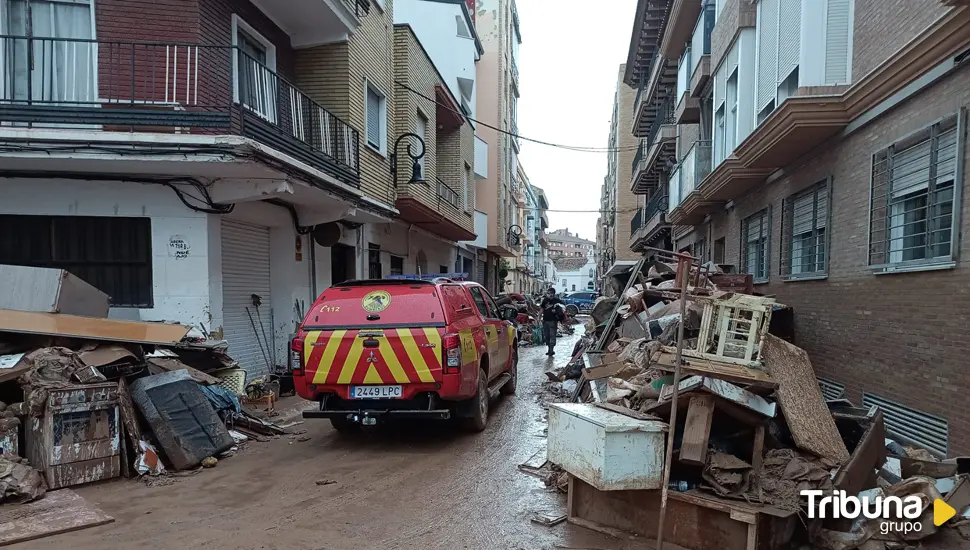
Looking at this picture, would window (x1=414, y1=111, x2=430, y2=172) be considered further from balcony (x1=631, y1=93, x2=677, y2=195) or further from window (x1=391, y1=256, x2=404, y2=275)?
balcony (x1=631, y1=93, x2=677, y2=195)

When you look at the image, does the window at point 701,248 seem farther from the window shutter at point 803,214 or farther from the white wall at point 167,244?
the white wall at point 167,244

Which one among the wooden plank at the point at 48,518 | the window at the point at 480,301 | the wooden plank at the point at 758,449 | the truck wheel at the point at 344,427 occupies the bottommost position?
the truck wheel at the point at 344,427

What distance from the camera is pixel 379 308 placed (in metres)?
6.14

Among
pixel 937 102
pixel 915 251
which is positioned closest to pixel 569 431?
pixel 915 251

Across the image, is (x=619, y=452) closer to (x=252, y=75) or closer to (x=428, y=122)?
(x=252, y=75)

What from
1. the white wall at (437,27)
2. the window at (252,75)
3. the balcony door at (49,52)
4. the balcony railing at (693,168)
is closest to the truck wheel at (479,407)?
the window at (252,75)

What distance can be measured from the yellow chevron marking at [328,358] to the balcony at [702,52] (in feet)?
38.6

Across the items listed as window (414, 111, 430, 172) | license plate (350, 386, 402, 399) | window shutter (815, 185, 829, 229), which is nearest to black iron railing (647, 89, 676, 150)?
window (414, 111, 430, 172)

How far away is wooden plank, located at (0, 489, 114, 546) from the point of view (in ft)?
12.6

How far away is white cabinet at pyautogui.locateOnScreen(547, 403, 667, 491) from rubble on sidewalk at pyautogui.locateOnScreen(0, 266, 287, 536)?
387cm

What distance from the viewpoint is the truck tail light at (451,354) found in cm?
Answer: 580

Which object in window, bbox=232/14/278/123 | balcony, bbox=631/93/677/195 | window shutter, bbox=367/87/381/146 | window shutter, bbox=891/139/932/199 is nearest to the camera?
window shutter, bbox=891/139/932/199

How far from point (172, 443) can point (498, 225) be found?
22.9 meters

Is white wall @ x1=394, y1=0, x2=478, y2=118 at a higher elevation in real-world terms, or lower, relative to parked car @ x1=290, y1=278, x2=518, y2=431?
higher
